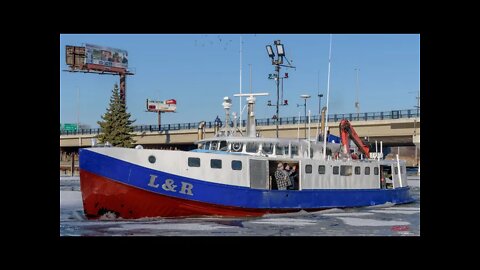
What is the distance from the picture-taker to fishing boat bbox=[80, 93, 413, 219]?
23312 mm

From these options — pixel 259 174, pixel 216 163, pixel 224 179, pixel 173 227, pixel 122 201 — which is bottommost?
pixel 173 227

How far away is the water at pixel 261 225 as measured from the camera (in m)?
19.8

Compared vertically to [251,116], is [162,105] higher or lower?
higher

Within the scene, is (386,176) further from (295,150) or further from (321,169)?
(295,150)

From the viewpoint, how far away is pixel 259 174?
2581cm

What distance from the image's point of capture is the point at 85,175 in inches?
922

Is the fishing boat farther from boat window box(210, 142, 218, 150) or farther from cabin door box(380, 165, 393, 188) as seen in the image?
cabin door box(380, 165, 393, 188)

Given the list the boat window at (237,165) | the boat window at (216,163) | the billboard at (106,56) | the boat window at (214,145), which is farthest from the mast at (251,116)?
the billboard at (106,56)

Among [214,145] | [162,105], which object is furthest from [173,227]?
[162,105]

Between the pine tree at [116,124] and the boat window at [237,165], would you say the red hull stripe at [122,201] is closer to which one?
the boat window at [237,165]

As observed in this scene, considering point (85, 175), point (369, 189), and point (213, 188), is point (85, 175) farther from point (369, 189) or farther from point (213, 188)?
point (369, 189)

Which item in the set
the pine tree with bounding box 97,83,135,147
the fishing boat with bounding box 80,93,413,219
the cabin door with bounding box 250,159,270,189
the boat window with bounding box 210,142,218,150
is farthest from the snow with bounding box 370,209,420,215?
the pine tree with bounding box 97,83,135,147

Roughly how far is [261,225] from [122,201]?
225 inches
